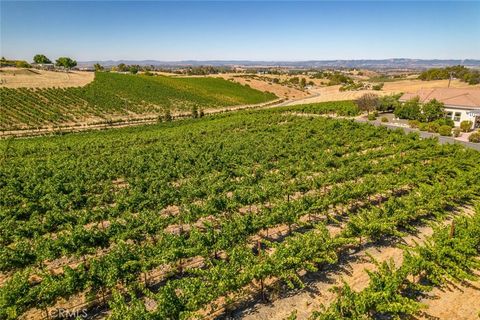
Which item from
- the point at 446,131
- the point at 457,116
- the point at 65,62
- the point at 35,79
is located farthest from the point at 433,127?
the point at 65,62

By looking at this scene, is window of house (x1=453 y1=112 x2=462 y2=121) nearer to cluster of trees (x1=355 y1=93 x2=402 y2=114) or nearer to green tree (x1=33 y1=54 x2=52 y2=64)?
cluster of trees (x1=355 y1=93 x2=402 y2=114)

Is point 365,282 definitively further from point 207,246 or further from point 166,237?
point 166,237

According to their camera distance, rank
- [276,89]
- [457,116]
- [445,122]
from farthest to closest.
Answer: [276,89], [457,116], [445,122]

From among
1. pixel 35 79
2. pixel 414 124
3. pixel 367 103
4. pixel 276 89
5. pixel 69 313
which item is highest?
pixel 35 79

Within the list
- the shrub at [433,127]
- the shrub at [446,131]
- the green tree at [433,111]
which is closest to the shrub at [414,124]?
the shrub at [433,127]

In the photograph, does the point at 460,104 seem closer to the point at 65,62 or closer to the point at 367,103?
the point at 367,103

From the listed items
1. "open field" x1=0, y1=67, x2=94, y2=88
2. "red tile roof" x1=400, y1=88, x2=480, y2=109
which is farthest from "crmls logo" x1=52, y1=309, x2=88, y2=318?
"open field" x1=0, y1=67, x2=94, y2=88
